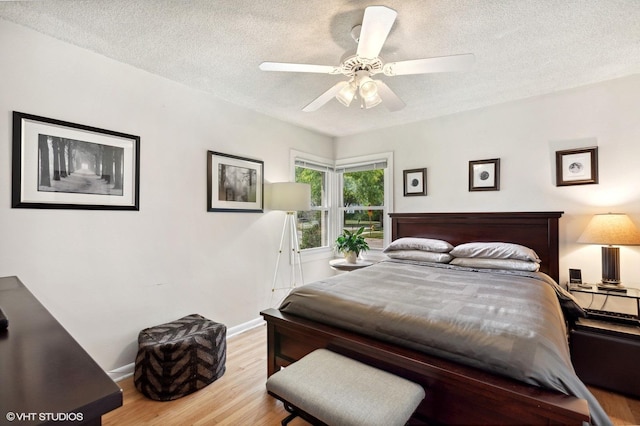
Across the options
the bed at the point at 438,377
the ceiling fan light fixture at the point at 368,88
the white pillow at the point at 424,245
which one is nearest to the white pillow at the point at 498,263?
the white pillow at the point at 424,245

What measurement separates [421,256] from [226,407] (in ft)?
7.26

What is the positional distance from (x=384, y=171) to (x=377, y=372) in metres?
3.09

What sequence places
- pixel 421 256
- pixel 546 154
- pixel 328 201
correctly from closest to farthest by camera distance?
1. pixel 546 154
2. pixel 421 256
3. pixel 328 201

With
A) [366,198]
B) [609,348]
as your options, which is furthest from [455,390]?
[366,198]

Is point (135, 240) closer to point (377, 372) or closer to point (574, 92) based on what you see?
point (377, 372)

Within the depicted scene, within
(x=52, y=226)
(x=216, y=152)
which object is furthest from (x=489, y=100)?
(x=52, y=226)

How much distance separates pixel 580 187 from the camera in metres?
2.75

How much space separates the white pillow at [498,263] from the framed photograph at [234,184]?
7.35ft

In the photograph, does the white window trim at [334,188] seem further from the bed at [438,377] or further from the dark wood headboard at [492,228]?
the bed at [438,377]

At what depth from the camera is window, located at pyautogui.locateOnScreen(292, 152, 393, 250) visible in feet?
13.4

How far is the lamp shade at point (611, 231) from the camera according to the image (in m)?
2.30

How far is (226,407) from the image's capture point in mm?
1928

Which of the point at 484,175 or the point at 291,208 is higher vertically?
the point at 484,175

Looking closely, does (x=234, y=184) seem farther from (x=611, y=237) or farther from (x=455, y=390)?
(x=611, y=237)
